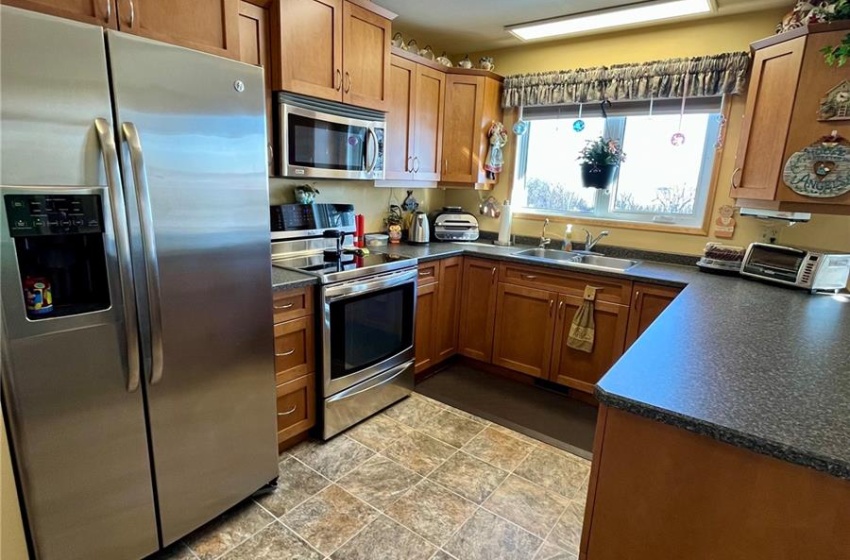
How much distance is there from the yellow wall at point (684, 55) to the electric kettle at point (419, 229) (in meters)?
0.91

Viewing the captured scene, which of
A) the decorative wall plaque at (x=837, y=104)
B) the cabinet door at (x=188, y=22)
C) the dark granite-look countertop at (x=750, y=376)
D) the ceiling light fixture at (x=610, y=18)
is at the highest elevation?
the ceiling light fixture at (x=610, y=18)

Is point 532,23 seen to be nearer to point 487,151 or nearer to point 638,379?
point 487,151

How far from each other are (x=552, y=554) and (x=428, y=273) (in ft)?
5.86

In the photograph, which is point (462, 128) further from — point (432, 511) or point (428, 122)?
point (432, 511)

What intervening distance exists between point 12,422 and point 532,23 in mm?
3244

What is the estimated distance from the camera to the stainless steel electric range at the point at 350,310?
7.55 feet

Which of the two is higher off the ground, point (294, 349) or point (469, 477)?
point (294, 349)

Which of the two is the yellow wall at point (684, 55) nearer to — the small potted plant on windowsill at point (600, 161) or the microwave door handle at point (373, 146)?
the small potted plant on windowsill at point (600, 161)

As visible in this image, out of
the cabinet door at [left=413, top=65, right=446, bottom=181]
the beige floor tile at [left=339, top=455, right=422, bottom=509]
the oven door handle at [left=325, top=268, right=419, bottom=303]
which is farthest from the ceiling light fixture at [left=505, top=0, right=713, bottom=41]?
the beige floor tile at [left=339, top=455, right=422, bottom=509]

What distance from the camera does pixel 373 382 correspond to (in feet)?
8.53

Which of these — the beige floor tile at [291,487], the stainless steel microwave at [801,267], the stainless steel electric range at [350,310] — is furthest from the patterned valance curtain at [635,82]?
the beige floor tile at [291,487]

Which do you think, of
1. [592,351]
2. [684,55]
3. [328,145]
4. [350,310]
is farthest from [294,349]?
[684,55]

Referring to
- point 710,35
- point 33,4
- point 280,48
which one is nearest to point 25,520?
point 33,4

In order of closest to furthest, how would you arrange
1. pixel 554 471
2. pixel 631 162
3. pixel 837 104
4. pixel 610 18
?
pixel 837 104 < pixel 554 471 < pixel 610 18 < pixel 631 162
